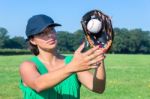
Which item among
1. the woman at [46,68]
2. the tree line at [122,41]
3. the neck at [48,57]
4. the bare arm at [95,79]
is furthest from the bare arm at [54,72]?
the tree line at [122,41]

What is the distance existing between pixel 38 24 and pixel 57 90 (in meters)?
0.58

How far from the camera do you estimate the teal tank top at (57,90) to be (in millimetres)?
4129

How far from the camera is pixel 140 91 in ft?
53.5

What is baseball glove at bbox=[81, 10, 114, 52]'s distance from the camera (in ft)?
13.1

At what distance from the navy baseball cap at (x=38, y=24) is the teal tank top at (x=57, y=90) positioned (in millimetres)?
253

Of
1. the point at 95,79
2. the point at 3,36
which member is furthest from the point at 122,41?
the point at 95,79

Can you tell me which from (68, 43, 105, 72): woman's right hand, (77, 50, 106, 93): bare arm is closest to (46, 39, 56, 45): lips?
(77, 50, 106, 93): bare arm

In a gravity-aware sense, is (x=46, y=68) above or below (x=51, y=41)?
below

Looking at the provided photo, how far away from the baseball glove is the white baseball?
0.02 meters

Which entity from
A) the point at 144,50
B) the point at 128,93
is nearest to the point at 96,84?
the point at 128,93

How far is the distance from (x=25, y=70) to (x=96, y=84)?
652 millimetres

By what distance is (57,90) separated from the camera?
4176 mm

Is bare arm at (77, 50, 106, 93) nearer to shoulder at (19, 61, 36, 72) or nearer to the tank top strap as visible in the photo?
the tank top strap

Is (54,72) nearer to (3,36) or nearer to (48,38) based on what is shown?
(48,38)
